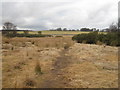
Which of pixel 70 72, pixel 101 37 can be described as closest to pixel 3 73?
pixel 70 72

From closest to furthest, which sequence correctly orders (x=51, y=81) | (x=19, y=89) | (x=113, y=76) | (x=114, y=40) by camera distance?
(x=19, y=89) < (x=51, y=81) < (x=113, y=76) < (x=114, y=40)

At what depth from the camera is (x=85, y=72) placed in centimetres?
695

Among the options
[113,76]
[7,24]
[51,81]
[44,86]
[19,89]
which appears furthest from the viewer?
[7,24]

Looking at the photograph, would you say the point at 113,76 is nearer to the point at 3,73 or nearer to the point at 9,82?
the point at 9,82

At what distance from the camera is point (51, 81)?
18.9 ft

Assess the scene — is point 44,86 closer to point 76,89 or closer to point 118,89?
point 76,89

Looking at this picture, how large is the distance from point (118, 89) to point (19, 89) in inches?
114

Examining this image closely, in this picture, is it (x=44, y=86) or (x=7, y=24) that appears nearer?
(x=44, y=86)

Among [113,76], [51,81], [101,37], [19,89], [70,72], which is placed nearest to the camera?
[19,89]

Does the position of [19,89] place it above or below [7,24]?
below

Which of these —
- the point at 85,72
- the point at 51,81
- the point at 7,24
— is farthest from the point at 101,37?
the point at 7,24

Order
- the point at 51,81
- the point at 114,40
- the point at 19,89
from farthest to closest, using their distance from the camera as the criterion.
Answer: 1. the point at 114,40
2. the point at 51,81
3. the point at 19,89

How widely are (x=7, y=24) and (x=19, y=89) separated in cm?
5475

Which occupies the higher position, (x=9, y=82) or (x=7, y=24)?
(x=7, y=24)
